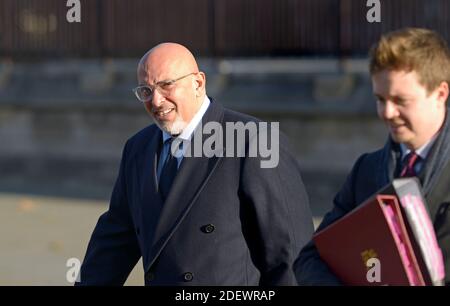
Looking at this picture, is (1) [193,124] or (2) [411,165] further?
(1) [193,124]

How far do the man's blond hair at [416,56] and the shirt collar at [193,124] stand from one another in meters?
1.22

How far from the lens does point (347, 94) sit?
41.0ft

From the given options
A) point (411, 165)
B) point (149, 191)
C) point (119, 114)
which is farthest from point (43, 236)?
point (411, 165)

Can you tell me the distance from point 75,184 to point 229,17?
2.86m

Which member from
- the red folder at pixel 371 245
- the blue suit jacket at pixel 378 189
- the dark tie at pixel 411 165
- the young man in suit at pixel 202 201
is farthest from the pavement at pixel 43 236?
the dark tie at pixel 411 165

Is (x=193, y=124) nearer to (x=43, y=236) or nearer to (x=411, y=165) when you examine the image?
(x=411, y=165)

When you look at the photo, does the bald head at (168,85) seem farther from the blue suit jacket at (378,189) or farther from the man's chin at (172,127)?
the blue suit jacket at (378,189)

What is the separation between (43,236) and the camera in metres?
10.9

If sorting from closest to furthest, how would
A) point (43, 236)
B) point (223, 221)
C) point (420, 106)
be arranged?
point (420, 106), point (223, 221), point (43, 236)

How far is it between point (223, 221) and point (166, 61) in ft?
2.08

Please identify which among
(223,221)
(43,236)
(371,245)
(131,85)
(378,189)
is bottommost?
(43,236)
